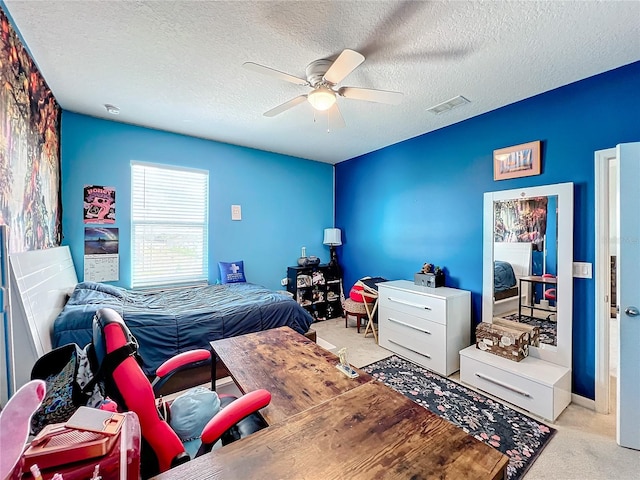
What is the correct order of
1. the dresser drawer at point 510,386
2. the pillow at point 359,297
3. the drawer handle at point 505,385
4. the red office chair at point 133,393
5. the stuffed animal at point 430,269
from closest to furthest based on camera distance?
the red office chair at point 133,393, the dresser drawer at point 510,386, the drawer handle at point 505,385, the stuffed animal at point 430,269, the pillow at point 359,297

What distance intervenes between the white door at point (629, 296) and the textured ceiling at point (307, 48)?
839 millimetres

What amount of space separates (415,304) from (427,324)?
0.78ft

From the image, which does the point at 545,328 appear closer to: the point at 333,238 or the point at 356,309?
the point at 356,309

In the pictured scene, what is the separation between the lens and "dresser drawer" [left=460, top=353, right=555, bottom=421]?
6.97ft

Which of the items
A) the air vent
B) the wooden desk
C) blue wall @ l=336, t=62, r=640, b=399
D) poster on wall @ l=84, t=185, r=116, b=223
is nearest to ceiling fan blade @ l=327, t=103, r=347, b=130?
the air vent

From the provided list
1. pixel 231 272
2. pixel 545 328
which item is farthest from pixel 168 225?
pixel 545 328

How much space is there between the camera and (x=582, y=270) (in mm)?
2324

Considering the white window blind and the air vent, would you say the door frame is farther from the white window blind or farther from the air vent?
the white window blind

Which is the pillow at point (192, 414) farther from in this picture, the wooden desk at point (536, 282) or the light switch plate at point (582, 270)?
the light switch plate at point (582, 270)

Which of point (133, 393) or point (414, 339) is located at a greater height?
point (133, 393)

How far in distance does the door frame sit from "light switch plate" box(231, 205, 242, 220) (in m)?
3.89

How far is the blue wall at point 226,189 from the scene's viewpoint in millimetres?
3113

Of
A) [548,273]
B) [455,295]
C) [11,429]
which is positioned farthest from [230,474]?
[548,273]

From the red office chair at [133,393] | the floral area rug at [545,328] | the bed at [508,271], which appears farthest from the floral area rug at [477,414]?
the red office chair at [133,393]
